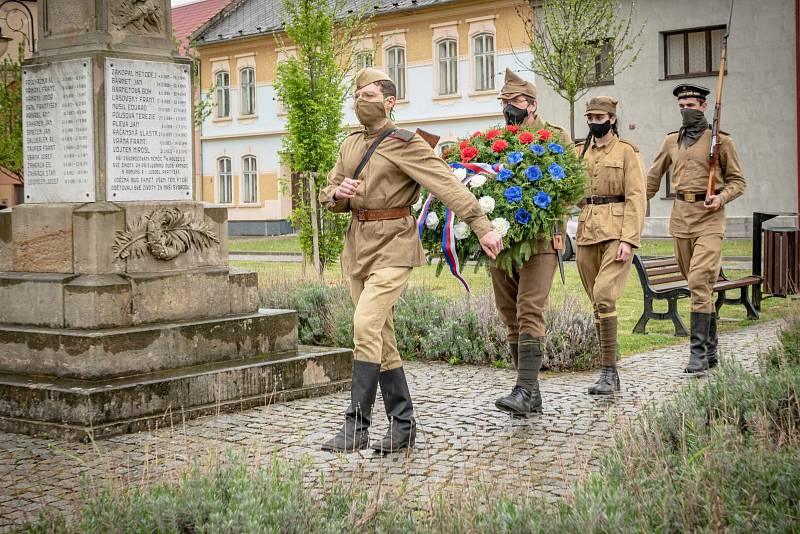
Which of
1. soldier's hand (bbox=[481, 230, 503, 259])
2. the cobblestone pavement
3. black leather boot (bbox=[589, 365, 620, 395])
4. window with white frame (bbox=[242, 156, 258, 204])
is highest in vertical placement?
window with white frame (bbox=[242, 156, 258, 204])

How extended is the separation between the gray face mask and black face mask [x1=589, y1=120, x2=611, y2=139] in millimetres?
1484

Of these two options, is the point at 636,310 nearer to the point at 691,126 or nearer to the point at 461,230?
the point at 691,126

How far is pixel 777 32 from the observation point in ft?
103

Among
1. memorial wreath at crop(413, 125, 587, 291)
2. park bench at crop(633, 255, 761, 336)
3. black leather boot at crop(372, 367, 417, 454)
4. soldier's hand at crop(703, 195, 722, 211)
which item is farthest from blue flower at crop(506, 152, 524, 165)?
park bench at crop(633, 255, 761, 336)

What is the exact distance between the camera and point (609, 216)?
848 cm

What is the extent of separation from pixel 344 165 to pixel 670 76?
28564 millimetres

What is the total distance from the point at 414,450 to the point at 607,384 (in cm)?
243

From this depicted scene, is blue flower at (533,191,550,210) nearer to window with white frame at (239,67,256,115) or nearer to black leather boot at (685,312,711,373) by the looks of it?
black leather boot at (685,312,711,373)

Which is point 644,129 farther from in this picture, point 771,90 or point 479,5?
point 479,5

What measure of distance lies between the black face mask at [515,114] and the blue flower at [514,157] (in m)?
0.52

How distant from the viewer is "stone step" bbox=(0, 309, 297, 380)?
7.26 metres

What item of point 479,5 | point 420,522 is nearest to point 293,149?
point 420,522

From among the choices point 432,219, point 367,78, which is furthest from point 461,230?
point 367,78

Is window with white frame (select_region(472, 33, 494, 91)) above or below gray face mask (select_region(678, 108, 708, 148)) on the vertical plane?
above
